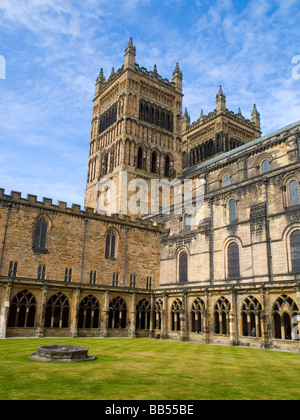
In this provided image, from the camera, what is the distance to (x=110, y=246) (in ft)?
128

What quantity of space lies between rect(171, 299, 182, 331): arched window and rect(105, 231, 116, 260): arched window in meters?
8.94

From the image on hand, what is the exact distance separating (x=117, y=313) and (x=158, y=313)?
4200mm

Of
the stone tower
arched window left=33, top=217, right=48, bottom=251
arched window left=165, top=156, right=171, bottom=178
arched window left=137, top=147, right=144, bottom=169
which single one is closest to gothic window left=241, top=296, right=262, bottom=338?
arched window left=33, top=217, right=48, bottom=251

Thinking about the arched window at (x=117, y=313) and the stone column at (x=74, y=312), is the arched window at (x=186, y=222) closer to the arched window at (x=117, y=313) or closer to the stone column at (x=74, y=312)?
the arched window at (x=117, y=313)

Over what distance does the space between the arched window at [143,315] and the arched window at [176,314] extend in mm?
3237

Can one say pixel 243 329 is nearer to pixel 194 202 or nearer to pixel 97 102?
pixel 194 202

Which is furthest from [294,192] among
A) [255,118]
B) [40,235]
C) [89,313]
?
[255,118]

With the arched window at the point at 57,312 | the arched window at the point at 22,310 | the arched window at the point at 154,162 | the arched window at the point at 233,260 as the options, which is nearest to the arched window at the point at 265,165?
the arched window at the point at 233,260

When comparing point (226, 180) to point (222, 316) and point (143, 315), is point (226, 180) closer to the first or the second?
point (143, 315)

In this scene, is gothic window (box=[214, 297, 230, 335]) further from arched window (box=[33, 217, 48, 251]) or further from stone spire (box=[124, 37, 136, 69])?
stone spire (box=[124, 37, 136, 69])

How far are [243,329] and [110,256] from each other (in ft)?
54.3

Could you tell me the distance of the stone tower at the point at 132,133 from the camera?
59.2m

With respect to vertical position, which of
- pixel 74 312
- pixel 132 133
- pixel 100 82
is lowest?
pixel 74 312
